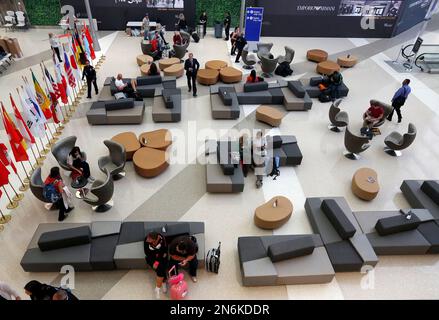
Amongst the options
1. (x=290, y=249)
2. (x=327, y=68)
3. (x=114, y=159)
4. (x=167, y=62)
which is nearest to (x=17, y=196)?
(x=114, y=159)

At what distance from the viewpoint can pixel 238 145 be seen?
8.42 m

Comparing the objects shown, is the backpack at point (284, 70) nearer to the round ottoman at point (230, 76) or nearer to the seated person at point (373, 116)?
the round ottoman at point (230, 76)

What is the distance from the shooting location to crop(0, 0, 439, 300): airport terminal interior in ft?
19.9

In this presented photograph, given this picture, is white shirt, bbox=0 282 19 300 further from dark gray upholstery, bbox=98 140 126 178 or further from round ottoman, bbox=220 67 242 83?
round ottoman, bbox=220 67 242 83

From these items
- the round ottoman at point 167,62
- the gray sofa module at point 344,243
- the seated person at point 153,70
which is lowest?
the gray sofa module at point 344,243

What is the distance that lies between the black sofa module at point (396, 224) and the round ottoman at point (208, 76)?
7763 millimetres

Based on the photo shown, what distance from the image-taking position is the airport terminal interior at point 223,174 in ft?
19.9

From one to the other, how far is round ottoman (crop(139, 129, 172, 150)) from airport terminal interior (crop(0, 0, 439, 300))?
5 centimetres

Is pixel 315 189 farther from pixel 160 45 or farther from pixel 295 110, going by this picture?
pixel 160 45

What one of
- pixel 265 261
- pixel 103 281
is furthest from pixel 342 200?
pixel 103 281

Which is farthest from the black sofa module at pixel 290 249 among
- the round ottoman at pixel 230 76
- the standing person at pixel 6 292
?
the round ottoman at pixel 230 76

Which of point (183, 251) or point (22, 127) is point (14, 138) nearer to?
point (22, 127)
